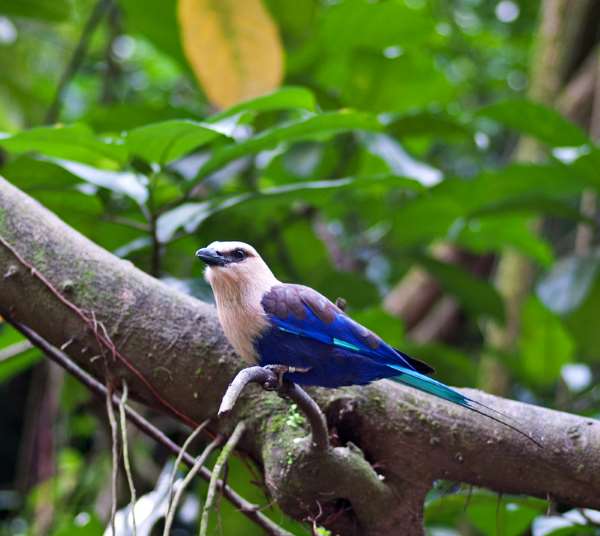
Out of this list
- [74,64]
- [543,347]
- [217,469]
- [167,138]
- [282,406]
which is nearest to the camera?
[217,469]

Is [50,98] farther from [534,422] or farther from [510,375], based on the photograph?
[534,422]

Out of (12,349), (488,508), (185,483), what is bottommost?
(488,508)

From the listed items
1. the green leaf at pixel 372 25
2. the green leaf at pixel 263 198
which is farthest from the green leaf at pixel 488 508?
the green leaf at pixel 372 25

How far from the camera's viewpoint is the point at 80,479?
9.30ft

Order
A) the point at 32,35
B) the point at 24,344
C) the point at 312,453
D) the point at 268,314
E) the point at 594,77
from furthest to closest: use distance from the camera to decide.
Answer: the point at 32,35 < the point at 594,77 < the point at 24,344 < the point at 312,453 < the point at 268,314

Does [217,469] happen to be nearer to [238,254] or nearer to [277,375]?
[277,375]

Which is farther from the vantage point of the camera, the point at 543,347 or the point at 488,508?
the point at 543,347

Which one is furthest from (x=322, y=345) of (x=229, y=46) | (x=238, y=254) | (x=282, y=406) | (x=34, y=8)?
(x=34, y=8)

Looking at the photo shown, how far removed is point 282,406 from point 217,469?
259mm

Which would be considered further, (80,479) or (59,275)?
(80,479)

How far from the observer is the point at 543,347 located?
2258 millimetres

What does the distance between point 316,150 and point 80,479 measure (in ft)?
4.80

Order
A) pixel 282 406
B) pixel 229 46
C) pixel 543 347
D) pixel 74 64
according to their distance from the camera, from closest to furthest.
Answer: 1. pixel 282 406
2. pixel 229 46
3. pixel 543 347
4. pixel 74 64

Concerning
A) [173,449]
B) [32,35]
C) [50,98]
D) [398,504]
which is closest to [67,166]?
[173,449]
